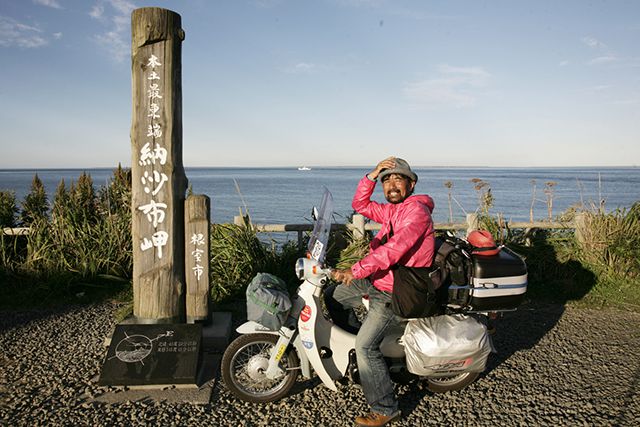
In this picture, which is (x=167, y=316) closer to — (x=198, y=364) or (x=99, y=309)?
(x=198, y=364)

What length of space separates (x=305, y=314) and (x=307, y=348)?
24cm

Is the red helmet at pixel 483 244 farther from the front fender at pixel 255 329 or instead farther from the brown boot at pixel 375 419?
the front fender at pixel 255 329

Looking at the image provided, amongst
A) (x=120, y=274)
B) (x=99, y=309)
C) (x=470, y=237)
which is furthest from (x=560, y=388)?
(x=120, y=274)

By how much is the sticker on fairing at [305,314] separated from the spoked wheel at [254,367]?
25cm

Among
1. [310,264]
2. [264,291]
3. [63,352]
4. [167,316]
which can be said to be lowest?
[63,352]

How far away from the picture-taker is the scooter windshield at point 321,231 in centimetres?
306

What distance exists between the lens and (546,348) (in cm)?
450

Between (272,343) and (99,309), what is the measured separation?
3206 mm

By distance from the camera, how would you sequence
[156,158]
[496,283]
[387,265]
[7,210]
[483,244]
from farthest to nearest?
[7,210], [156,158], [483,244], [496,283], [387,265]

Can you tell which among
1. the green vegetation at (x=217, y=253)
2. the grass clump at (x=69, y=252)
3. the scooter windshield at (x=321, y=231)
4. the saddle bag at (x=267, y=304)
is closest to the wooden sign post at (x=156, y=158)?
the saddle bag at (x=267, y=304)

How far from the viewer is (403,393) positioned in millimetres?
3580

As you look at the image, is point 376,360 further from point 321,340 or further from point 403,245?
point 403,245

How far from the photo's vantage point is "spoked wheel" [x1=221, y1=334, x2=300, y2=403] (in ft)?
10.6

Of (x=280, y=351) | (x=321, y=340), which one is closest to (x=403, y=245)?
(x=321, y=340)
